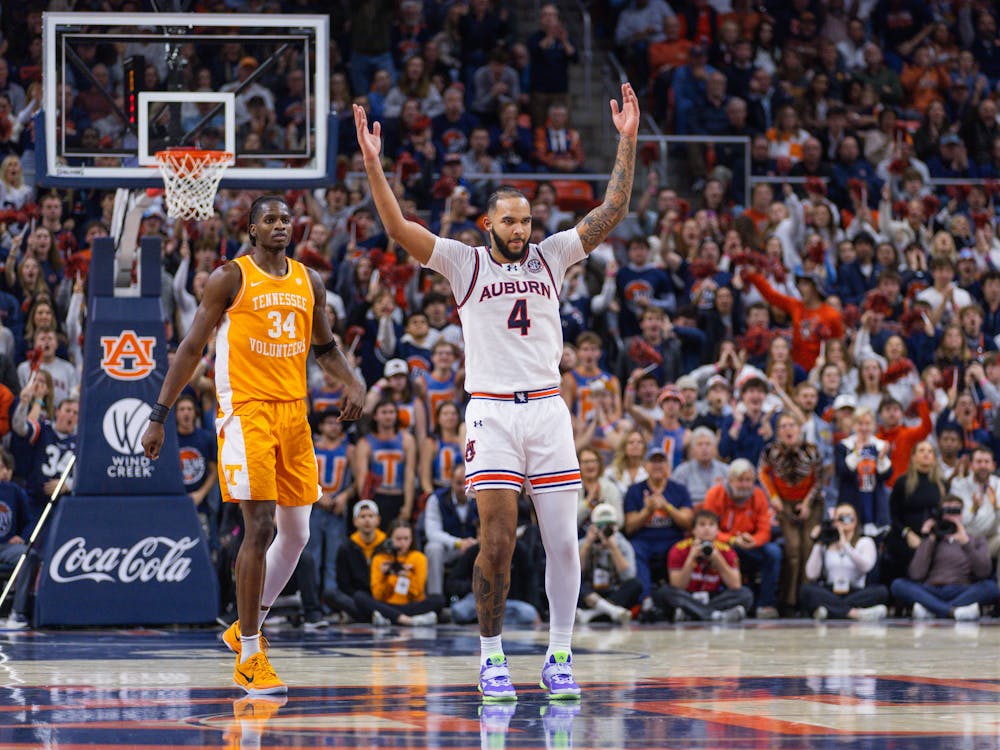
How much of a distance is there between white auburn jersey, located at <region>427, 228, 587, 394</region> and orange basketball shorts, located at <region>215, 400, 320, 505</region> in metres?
1.02

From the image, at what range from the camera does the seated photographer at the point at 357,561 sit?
14.4 m

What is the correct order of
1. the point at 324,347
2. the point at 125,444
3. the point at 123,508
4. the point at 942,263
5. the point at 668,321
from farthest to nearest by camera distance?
1. the point at 942,263
2. the point at 668,321
3. the point at 125,444
4. the point at 123,508
5. the point at 324,347

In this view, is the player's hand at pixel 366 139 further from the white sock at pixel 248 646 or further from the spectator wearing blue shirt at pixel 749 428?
the spectator wearing blue shirt at pixel 749 428

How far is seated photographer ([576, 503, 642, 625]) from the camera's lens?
14.7 meters

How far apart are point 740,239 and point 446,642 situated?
923 centimetres

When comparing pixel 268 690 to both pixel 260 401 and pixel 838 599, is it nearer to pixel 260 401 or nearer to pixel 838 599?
pixel 260 401

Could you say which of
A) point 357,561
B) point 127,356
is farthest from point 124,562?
point 357,561

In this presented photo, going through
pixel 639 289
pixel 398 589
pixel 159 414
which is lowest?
pixel 398 589

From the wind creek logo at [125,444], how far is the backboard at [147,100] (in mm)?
1870

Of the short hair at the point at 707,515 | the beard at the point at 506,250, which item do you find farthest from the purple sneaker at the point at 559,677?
the short hair at the point at 707,515

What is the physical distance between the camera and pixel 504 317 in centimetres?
818

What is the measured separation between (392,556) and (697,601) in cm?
277

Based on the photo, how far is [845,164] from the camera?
22.3 m

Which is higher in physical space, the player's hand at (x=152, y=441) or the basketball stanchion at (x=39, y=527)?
the player's hand at (x=152, y=441)
